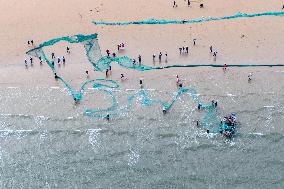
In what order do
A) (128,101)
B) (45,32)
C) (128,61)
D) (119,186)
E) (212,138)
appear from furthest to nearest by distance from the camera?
(45,32)
(128,61)
(128,101)
(212,138)
(119,186)

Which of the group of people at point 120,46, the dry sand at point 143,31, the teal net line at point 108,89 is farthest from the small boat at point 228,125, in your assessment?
the group of people at point 120,46

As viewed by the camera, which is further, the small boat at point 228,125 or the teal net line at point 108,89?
the teal net line at point 108,89

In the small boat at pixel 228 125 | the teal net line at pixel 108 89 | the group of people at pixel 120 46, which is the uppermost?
the group of people at pixel 120 46

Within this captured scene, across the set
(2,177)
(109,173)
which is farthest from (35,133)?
(109,173)

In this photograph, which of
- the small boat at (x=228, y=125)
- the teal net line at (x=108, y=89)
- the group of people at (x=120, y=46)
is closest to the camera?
the small boat at (x=228, y=125)

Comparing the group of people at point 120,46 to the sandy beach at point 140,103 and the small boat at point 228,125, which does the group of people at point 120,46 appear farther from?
the small boat at point 228,125

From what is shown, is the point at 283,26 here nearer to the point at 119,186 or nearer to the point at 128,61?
the point at 128,61

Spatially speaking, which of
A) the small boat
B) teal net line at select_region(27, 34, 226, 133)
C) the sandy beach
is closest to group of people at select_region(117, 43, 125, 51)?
the sandy beach

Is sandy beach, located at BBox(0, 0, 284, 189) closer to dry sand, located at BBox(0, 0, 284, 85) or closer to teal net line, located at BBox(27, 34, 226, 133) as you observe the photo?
dry sand, located at BBox(0, 0, 284, 85)
